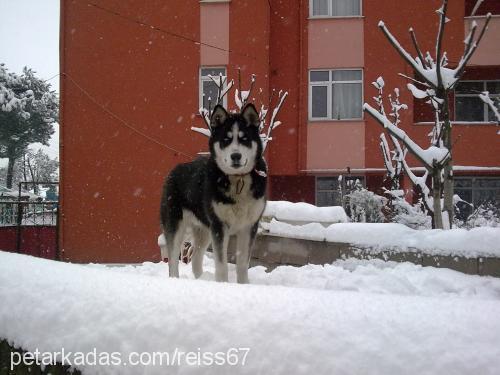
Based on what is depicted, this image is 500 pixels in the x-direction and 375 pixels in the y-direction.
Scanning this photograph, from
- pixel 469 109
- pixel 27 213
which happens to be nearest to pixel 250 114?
pixel 27 213

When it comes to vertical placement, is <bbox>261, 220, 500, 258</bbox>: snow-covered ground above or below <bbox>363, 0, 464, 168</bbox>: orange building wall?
below


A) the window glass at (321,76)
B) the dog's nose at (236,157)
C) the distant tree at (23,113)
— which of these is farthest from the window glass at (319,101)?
the distant tree at (23,113)

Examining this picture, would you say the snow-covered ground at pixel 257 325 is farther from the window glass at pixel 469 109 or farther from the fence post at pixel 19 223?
the window glass at pixel 469 109

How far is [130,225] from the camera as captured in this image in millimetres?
12953

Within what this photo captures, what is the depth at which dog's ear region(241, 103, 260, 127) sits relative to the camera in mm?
4363

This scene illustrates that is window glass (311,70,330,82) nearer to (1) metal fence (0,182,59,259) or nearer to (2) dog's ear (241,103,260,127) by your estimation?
(1) metal fence (0,182,59,259)

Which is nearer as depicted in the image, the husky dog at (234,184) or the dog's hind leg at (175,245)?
the husky dog at (234,184)

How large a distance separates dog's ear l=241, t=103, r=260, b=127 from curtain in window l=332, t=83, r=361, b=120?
31.8 feet

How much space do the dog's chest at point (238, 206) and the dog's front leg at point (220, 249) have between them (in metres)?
0.08

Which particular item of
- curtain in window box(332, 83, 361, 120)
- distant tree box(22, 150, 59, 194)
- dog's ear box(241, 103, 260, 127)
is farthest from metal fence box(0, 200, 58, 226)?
distant tree box(22, 150, 59, 194)

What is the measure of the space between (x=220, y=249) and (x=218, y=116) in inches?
48.4

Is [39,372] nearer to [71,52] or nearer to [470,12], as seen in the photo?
[71,52]

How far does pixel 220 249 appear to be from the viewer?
441cm

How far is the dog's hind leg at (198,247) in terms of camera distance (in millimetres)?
5434
